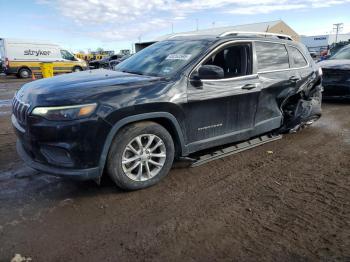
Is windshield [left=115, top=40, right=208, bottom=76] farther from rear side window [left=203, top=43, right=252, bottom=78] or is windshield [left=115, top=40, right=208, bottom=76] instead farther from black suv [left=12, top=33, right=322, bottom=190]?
rear side window [left=203, top=43, right=252, bottom=78]

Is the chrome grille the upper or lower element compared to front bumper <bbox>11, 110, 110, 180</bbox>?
upper

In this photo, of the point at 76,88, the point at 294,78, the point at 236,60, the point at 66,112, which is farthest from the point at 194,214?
the point at 294,78

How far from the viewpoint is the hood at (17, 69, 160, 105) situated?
3309 mm

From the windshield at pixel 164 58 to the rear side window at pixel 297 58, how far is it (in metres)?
1.99

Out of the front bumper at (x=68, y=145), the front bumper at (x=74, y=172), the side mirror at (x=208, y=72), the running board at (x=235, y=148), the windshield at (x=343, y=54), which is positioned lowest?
the running board at (x=235, y=148)

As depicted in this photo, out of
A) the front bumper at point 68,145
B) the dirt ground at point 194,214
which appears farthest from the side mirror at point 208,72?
the front bumper at point 68,145

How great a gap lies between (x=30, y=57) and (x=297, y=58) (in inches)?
860

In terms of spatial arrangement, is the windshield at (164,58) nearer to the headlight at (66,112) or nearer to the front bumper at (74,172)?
the headlight at (66,112)

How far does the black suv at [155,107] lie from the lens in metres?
3.32

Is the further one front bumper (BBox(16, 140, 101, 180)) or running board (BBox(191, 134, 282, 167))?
A: running board (BBox(191, 134, 282, 167))

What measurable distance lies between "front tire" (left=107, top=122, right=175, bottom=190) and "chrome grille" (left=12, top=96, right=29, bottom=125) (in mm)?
976

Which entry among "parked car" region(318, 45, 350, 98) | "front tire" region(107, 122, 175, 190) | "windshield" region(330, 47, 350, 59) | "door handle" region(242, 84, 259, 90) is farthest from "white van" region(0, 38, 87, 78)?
"front tire" region(107, 122, 175, 190)

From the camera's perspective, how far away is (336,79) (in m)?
8.66

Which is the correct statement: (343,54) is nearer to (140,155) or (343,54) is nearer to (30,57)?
(140,155)
